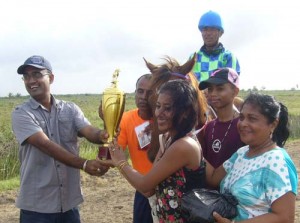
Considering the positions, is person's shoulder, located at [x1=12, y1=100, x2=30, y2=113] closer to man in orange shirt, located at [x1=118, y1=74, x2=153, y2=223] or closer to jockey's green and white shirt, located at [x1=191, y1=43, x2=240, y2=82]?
man in orange shirt, located at [x1=118, y1=74, x2=153, y2=223]

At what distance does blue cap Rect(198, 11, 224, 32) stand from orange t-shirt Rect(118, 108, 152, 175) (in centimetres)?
132

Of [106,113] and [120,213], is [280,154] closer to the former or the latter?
[106,113]

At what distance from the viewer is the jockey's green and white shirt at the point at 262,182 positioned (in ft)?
7.87

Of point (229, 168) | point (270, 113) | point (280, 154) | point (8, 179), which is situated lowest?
point (8, 179)

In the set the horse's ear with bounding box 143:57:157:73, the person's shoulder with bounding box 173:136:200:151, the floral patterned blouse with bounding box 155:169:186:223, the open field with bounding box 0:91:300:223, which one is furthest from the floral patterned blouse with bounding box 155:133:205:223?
the open field with bounding box 0:91:300:223

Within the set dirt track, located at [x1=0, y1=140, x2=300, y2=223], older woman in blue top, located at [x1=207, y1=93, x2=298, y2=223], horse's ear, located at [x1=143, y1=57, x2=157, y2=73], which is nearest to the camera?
older woman in blue top, located at [x1=207, y1=93, x2=298, y2=223]

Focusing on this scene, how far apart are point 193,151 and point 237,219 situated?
450mm

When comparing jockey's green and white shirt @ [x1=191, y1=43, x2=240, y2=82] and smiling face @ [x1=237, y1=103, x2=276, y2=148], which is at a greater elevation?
jockey's green and white shirt @ [x1=191, y1=43, x2=240, y2=82]

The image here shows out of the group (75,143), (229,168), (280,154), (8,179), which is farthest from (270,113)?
(8,179)

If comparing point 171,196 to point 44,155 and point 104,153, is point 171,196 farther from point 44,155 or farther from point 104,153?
point 44,155

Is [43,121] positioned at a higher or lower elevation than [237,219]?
higher

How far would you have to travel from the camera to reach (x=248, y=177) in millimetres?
2514

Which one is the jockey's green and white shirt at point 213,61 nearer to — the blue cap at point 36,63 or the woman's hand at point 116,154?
the blue cap at point 36,63

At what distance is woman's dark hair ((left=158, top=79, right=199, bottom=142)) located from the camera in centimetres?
266
